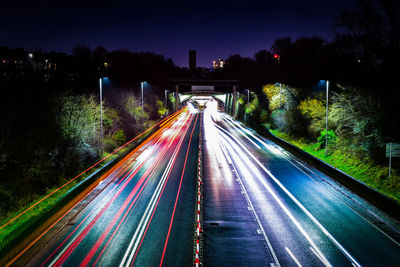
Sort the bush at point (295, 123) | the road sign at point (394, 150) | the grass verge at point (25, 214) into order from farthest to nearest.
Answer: the bush at point (295, 123) < the road sign at point (394, 150) < the grass verge at point (25, 214)

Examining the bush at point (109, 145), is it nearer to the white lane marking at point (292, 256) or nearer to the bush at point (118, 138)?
the bush at point (118, 138)

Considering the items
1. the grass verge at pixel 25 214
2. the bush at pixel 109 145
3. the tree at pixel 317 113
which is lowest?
the grass verge at pixel 25 214

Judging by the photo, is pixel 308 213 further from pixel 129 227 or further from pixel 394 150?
pixel 129 227

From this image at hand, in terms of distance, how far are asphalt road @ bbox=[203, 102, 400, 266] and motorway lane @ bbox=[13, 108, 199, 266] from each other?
4.52 ft

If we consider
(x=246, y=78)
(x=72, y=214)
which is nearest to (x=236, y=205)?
(x=72, y=214)

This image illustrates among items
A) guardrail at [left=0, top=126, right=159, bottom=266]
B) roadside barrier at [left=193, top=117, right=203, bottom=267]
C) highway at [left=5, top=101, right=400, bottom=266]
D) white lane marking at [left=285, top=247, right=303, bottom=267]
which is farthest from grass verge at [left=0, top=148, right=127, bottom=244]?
white lane marking at [left=285, top=247, right=303, bottom=267]

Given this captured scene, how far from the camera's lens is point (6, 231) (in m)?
13.3

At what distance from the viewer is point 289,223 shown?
13.8m

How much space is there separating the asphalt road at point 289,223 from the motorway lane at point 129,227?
1378 mm

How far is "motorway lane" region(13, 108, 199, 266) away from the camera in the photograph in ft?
35.6

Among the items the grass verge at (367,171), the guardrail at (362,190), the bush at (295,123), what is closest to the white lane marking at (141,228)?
the guardrail at (362,190)

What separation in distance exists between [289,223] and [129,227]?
7.47 meters

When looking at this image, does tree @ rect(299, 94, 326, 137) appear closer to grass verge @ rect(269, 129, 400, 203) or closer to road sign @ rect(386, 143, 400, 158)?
grass verge @ rect(269, 129, 400, 203)

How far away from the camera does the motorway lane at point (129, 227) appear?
10.8 meters
